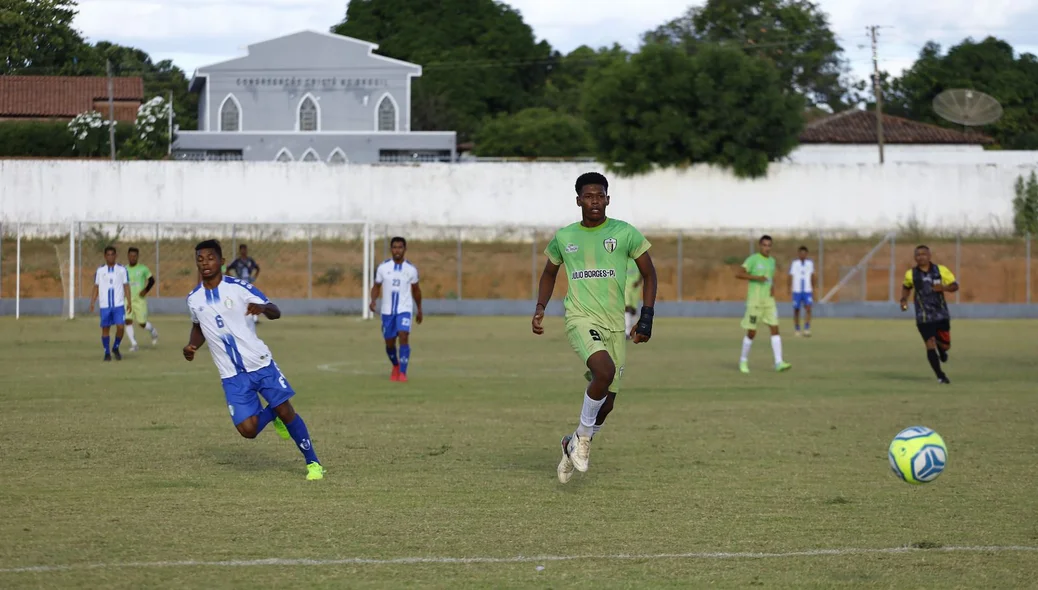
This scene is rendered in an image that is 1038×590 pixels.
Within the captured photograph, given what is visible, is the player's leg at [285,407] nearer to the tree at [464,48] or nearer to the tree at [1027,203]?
the tree at [1027,203]

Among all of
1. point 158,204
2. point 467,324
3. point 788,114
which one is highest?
point 788,114

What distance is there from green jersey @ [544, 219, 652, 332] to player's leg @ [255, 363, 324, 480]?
2.22 metres

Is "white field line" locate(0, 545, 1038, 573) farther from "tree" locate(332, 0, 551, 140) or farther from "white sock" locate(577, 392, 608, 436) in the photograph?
"tree" locate(332, 0, 551, 140)

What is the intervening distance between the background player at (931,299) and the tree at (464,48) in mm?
67726

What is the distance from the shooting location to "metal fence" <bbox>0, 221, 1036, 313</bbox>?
1751 inches

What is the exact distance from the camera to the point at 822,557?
7.28 meters

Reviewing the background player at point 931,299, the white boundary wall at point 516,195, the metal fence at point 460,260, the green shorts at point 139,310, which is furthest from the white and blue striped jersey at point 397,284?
the white boundary wall at point 516,195

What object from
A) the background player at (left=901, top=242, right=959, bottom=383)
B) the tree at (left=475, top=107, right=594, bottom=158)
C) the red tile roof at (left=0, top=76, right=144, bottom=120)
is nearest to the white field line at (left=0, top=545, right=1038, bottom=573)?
the background player at (left=901, top=242, right=959, bottom=383)

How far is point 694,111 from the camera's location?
56156 mm

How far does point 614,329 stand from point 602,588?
329cm

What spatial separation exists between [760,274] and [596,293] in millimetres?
12009

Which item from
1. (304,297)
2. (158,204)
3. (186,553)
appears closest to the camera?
(186,553)

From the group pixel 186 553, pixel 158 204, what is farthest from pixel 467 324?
pixel 186 553

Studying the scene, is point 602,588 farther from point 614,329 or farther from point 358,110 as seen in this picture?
point 358,110
